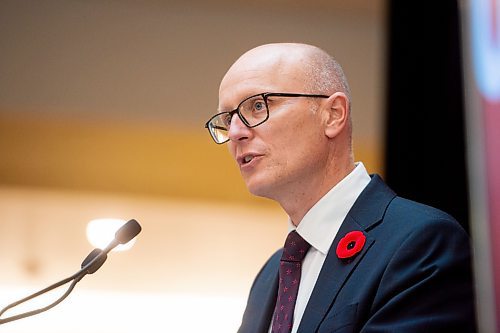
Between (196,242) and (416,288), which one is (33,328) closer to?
(196,242)

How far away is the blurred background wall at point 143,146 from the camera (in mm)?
3551

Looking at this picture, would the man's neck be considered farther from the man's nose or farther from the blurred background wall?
the blurred background wall

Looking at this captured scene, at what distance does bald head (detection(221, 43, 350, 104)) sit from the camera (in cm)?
166

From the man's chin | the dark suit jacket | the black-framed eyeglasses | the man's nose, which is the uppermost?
the black-framed eyeglasses

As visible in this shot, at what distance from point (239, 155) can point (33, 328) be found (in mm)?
3290

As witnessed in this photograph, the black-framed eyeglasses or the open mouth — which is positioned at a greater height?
the black-framed eyeglasses

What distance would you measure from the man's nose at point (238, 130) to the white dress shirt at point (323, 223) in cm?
20

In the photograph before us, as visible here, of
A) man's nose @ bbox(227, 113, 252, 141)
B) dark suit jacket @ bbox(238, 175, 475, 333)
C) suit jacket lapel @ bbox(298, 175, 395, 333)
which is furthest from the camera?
man's nose @ bbox(227, 113, 252, 141)

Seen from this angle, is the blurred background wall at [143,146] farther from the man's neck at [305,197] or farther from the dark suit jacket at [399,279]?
the dark suit jacket at [399,279]

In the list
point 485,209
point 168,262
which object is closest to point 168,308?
point 168,262

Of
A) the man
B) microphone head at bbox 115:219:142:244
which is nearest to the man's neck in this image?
the man

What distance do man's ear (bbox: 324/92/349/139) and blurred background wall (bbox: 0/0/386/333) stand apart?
120 centimetres

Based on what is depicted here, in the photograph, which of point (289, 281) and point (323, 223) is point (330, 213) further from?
point (289, 281)

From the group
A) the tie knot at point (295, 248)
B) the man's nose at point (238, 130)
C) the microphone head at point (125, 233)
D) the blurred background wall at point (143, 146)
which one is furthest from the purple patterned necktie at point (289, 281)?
the blurred background wall at point (143, 146)
